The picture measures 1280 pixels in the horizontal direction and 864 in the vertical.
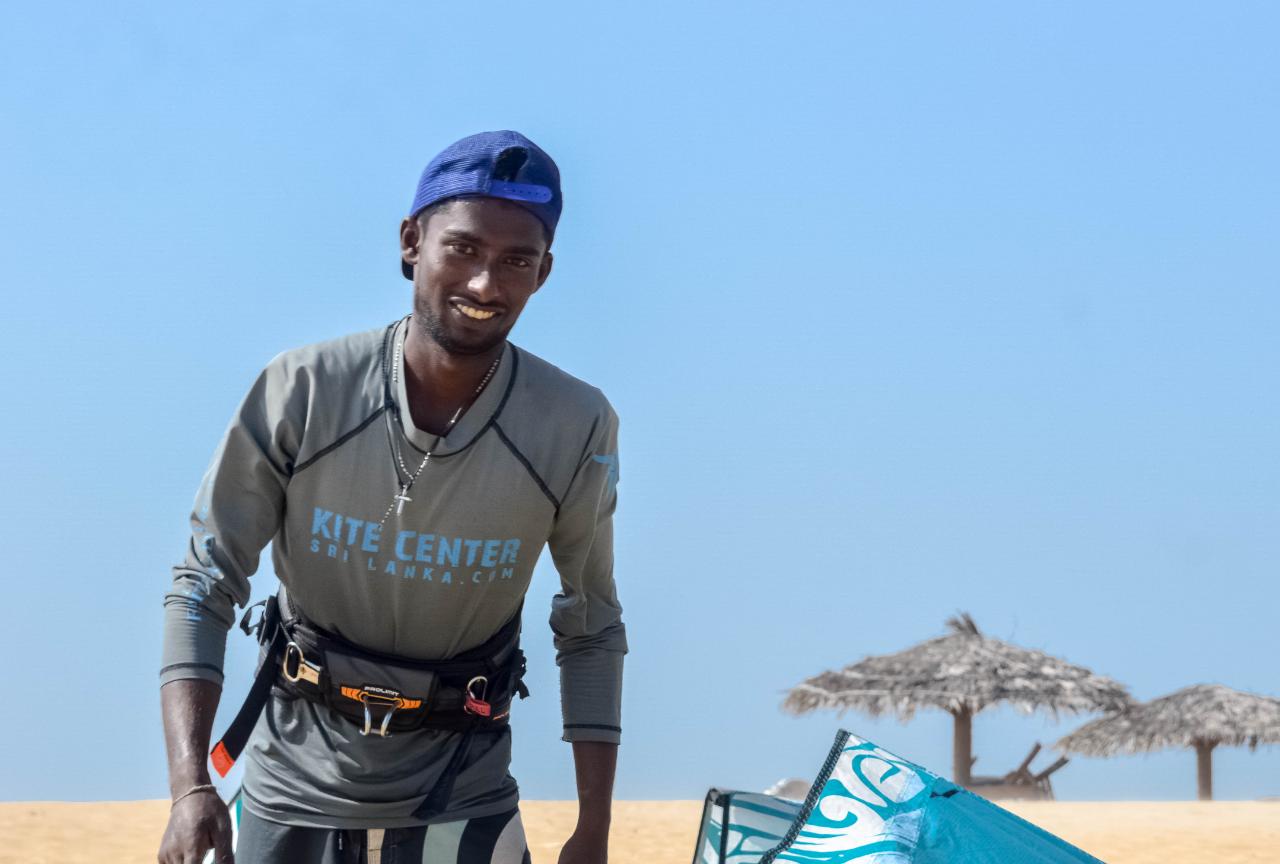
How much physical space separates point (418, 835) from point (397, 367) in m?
0.98

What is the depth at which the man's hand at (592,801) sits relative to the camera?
127 inches

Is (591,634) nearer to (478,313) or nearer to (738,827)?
(478,313)

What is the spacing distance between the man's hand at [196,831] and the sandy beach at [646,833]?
7.77 m

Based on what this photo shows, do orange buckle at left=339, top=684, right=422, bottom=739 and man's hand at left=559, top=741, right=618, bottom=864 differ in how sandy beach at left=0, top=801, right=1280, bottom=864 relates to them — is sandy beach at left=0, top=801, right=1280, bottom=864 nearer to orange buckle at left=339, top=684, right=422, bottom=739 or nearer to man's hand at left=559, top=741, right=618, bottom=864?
man's hand at left=559, top=741, right=618, bottom=864

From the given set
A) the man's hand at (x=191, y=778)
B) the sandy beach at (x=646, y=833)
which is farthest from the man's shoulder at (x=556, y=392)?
the sandy beach at (x=646, y=833)

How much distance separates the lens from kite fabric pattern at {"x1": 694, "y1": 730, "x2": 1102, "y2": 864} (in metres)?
3.15

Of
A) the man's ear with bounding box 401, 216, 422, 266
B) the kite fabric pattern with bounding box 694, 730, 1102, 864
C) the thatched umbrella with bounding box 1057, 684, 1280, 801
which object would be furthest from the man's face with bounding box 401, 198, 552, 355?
the thatched umbrella with bounding box 1057, 684, 1280, 801

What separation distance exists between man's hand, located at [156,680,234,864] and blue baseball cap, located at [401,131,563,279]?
1101 mm

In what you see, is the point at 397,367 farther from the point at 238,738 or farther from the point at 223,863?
the point at 223,863

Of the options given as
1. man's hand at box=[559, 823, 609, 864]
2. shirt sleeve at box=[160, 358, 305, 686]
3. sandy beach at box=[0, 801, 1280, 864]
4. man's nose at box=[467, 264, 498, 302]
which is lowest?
sandy beach at box=[0, 801, 1280, 864]

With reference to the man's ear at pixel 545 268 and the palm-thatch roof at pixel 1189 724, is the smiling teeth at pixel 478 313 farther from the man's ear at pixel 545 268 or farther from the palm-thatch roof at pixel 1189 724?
the palm-thatch roof at pixel 1189 724

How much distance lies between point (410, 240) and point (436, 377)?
0.32m

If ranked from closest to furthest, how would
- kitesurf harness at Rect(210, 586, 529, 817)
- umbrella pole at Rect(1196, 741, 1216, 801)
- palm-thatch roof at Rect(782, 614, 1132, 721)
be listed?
kitesurf harness at Rect(210, 586, 529, 817) < palm-thatch roof at Rect(782, 614, 1132, 721) < umbrella pole at Rect(1196, 741, 1216, 801)

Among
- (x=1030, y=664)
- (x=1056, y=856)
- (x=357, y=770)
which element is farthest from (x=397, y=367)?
(x=1030, y=664)
